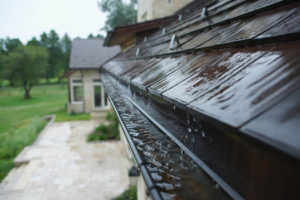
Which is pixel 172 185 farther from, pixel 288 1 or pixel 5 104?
pixel 5 104

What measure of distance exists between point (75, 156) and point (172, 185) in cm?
928

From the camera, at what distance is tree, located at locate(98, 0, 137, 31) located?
1019 inches

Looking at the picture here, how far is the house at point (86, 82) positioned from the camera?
1950 cm

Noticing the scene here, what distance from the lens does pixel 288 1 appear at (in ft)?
5.19

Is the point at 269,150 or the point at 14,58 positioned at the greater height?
the point at 14,58

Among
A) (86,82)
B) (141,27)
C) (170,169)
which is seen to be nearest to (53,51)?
(86,82)

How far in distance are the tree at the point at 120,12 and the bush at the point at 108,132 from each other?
17.3 m

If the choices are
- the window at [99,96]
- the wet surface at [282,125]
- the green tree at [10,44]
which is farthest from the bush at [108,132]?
the green tree at [10,44]

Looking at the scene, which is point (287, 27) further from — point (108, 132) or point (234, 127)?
point (108, 132)

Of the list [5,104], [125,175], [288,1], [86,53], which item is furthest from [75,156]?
[5,104]

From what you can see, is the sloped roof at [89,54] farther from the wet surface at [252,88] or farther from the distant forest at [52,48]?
the distant forest at [52,48]

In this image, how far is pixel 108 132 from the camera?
40.0 feet

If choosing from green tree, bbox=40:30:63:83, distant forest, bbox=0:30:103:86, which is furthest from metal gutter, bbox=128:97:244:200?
green tree, bbox=40:30:63:83

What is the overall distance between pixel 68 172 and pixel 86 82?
12.9 m
